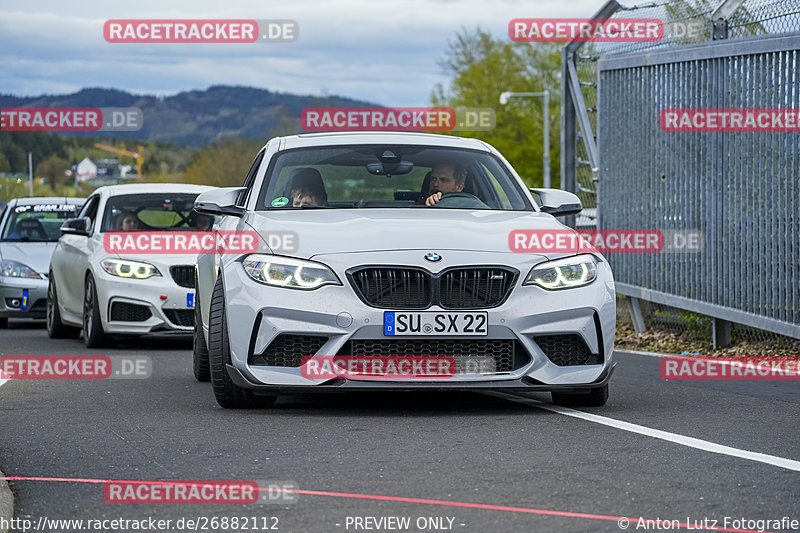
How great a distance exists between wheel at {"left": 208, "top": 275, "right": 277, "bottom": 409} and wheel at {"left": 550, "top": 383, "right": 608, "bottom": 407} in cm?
163

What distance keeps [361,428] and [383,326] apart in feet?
1.88

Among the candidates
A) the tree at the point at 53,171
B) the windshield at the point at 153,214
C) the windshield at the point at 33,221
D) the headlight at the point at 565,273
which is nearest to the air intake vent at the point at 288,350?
the headlight at the point at 565,273

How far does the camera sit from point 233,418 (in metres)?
7.80

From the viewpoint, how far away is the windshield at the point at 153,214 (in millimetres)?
14984

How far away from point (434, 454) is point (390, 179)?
131 inches

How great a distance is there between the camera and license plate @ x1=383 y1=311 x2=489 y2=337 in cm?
757

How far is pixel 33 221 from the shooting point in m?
19.1

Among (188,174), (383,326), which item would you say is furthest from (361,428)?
(188,174)

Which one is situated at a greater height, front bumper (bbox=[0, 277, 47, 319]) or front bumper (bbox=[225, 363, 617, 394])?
front bumper (bbox=[225, 363, 617, 394])

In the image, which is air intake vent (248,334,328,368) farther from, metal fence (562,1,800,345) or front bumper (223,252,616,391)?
metal fence (562,1,800,345)

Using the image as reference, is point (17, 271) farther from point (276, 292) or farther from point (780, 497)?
point (780, 497)

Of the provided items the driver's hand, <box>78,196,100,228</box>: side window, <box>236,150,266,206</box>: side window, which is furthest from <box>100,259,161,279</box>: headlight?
the driver's hand

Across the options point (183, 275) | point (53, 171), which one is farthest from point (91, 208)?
point (53, 171)

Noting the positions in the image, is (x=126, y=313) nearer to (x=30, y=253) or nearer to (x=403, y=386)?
(x=30, y=253)
